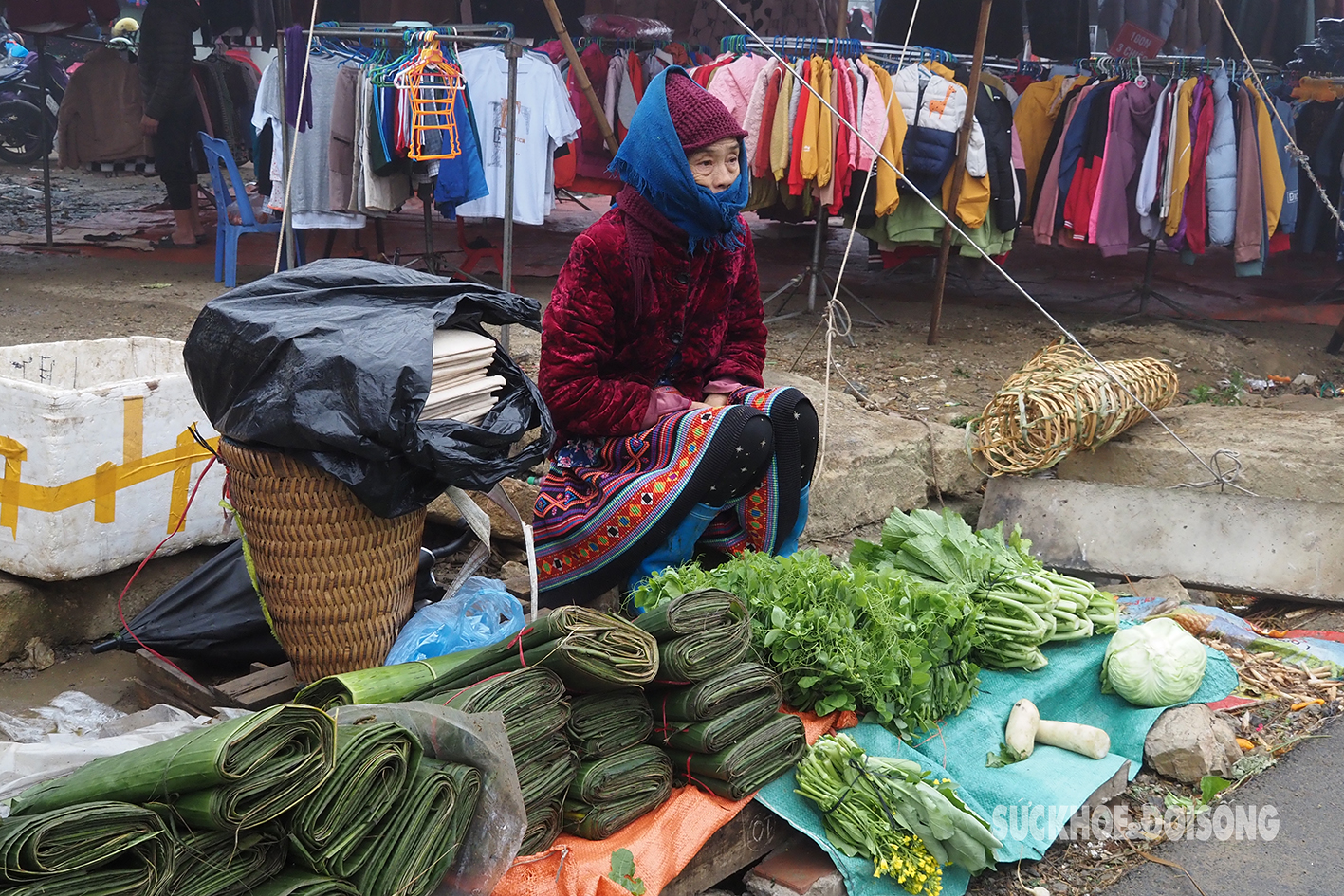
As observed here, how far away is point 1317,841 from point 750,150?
515cm

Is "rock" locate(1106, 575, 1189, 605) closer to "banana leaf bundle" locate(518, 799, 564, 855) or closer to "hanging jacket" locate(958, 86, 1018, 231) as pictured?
"banana leaf bundle" locate(518, 799, 564, 855)

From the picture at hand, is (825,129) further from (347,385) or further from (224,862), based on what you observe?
(224,862)

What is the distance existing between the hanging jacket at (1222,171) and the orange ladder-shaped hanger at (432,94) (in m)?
4.89

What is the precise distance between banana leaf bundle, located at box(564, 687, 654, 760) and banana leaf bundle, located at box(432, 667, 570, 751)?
0.08 m

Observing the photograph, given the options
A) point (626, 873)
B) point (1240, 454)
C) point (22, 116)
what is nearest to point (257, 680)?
point (626, 873)

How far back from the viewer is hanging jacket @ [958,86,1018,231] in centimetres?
689

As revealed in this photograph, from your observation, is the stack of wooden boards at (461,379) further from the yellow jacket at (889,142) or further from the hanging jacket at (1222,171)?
the hanging jacket at (1222,171)

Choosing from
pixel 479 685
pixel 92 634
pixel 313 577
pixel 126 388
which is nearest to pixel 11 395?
pixel 126 388

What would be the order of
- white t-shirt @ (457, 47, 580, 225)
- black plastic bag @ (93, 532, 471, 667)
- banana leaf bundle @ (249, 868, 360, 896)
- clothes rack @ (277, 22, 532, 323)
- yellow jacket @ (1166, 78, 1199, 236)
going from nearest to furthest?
1. banana leaf bundle @ (249, 868, 360, 896)
2. black plastic bag @ (93, 532, 471, 667)
3. clothes rack @ (277, 22, 532, 323)
4. white t-shirt @ (457, 47, 580, 225)
5. yellow jacket @ (1166, 78, 1199, 236)

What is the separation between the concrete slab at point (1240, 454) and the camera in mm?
4523

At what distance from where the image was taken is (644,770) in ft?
7.77

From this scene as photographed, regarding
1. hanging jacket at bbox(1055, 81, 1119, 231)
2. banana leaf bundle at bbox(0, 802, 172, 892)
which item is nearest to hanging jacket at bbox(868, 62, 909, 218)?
hanging jacket at bbox(1055, 81, 1119, 231)

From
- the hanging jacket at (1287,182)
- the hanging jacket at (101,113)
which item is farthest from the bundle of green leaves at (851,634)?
the hanging jacket at (101,113)

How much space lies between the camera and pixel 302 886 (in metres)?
1.73
